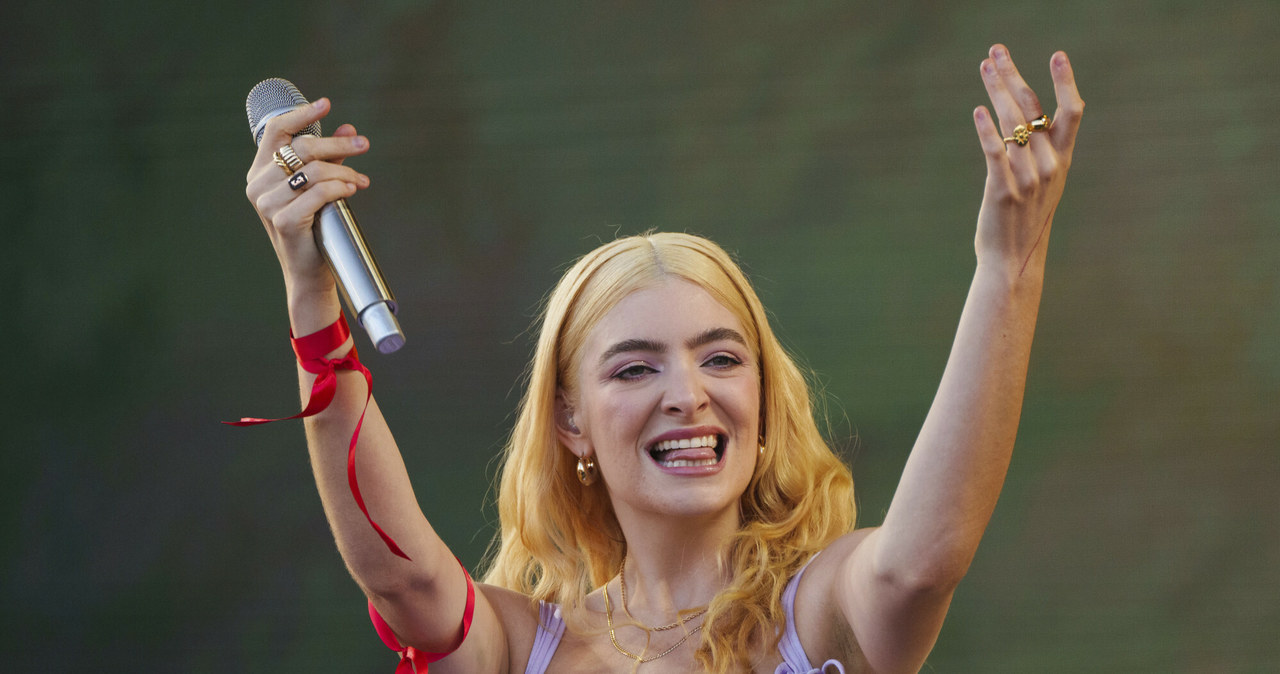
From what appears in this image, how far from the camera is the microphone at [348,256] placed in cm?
119

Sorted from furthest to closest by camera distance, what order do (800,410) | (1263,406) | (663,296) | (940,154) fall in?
(940,154), (1263,406), (800,410), (663,296)

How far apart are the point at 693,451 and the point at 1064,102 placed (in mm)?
680

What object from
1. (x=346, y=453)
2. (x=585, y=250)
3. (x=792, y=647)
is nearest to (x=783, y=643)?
(x=792, y=647)

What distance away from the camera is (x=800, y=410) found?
1841 millimetres

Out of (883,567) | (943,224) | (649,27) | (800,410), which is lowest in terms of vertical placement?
(883,567)

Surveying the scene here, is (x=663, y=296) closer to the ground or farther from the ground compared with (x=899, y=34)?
closer to the ground

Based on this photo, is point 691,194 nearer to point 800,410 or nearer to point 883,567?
point 800,410

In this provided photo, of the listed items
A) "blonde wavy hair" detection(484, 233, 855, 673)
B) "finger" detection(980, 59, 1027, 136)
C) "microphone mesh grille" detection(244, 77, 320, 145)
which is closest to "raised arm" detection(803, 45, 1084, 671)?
"finger" detection(980, 59, 1027, 136)

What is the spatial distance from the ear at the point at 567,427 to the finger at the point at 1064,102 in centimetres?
87

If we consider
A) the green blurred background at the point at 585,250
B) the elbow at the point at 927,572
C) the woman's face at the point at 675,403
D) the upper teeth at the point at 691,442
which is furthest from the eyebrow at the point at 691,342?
the green blurred background at the point at 585,250

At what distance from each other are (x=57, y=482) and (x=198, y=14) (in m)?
1.03

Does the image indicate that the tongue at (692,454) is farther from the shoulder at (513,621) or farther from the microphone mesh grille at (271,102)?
the microphone mesh grille at (271,102)

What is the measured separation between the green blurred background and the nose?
0.81 meters

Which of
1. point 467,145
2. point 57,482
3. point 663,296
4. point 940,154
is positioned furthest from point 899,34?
point 57,482
